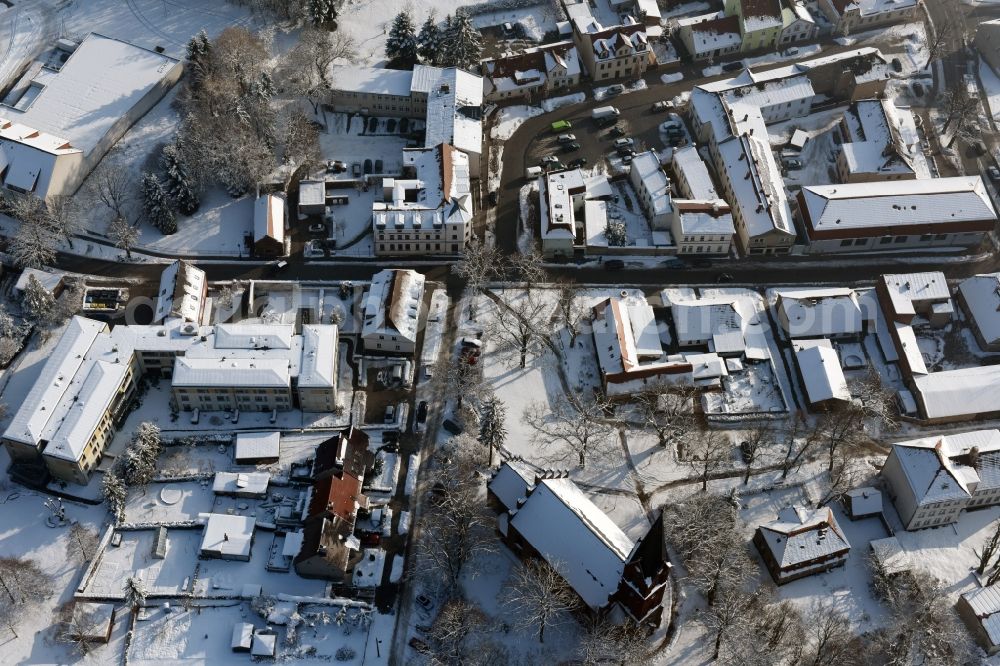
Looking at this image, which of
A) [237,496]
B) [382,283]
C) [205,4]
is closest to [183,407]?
[237,496]

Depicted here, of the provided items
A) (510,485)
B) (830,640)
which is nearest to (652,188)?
(510,485)

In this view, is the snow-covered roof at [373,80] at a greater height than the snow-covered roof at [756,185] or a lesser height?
greater

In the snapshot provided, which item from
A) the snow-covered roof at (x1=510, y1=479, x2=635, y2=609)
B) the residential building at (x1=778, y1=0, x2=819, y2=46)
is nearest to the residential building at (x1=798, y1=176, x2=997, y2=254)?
the residential building at (x1=778, y1=0, x2=819, y2=46)

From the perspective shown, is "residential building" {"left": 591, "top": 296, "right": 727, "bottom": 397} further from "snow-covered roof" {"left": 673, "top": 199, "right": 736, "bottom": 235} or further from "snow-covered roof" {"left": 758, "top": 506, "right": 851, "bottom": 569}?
"snow-covered roof" {"left": 758, "top": 506, "right": 851, "bottom": 569}

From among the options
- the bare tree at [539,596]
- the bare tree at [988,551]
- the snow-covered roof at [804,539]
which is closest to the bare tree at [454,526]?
the bare tree at [539,596]

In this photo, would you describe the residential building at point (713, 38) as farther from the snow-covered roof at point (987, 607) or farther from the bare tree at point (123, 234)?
the snow-covered roof at point (987, 607)
